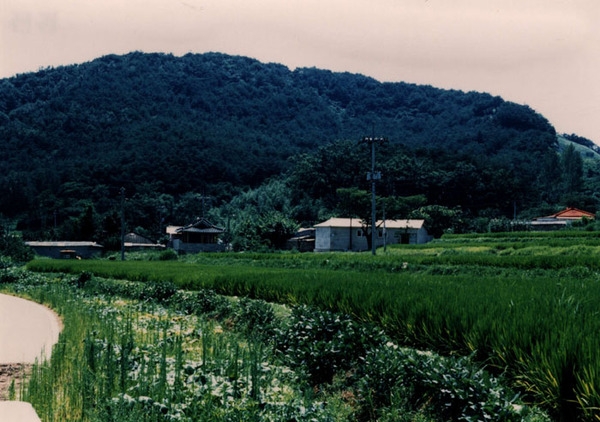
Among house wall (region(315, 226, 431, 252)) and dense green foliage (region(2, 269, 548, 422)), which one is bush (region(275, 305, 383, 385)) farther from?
house wall (region(315, 226, 431, 252))

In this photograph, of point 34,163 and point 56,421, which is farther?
point 34,163

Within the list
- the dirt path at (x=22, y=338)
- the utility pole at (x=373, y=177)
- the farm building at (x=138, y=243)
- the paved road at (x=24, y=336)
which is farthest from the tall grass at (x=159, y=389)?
the farm building at (x=138, y=243)

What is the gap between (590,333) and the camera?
610cm

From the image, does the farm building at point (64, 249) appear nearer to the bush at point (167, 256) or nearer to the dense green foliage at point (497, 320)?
the bush at point (167, 256)

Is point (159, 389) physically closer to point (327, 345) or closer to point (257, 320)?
point (327, 345)

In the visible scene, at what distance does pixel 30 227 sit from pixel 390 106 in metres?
117

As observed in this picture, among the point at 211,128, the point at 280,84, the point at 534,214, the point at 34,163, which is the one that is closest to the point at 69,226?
the point at 34,163

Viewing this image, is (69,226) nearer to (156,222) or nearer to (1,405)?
(156,222)

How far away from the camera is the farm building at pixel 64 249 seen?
202 ft

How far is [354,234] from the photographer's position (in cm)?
6819

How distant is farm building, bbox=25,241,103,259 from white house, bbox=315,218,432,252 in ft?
82.9

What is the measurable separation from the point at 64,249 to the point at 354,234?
32.8 metres

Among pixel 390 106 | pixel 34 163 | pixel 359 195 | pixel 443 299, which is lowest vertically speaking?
pixel 443 299

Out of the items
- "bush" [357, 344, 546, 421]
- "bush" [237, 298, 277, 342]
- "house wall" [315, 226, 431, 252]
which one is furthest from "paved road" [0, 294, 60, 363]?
"house wall" [315, 226, 431, 252]
